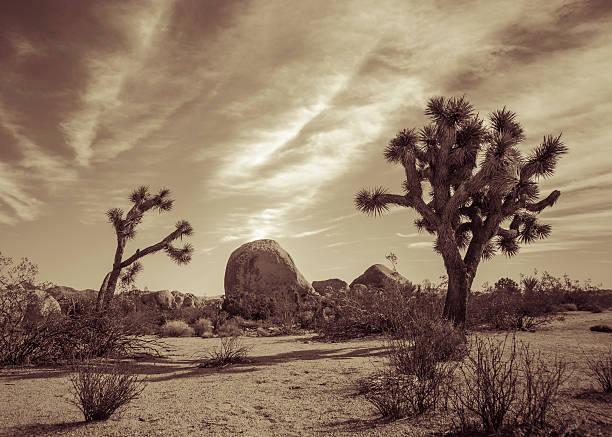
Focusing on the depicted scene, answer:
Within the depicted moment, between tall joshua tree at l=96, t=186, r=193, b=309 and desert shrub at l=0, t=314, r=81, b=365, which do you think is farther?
tall joshua tree at l=96, t=186, r=193, b=309

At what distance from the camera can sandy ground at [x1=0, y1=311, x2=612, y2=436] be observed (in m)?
3.89

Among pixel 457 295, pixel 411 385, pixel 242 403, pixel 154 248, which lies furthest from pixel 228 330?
pixel 411 385

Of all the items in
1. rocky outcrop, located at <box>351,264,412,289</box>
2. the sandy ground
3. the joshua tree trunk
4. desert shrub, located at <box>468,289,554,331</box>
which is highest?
rocky outcrop, located at <box>351,264,412,289</box>

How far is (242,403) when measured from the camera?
4926 mm

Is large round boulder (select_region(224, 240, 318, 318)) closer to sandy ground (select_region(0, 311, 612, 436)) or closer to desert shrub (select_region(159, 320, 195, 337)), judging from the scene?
desert shrub (select_region(159, 320, 195, 337))

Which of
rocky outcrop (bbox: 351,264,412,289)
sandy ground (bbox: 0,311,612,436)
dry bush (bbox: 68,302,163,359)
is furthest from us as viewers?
rocky outcrop (bbox: 351,264,412,289)

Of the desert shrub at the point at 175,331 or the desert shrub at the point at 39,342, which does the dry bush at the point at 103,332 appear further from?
the desert shrub at the point at 175,331

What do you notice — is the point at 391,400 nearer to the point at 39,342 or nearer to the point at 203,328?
the point at 39,342

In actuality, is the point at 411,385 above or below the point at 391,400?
above

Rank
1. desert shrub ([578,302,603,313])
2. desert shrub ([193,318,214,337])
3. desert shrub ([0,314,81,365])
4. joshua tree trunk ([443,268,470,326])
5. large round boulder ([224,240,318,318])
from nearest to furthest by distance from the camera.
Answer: desert shrub ([0,314,81,365])
joshua tree trunk ([443,268,470,326])
desert shrub ([193,318,214,337])
desert shrub ([578,302,603,313])
large round boulder ([224,240,318,318])

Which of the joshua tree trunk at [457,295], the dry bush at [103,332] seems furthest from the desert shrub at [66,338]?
the joshua tree trunk at [457,295]

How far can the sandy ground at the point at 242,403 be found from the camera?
3895 mm

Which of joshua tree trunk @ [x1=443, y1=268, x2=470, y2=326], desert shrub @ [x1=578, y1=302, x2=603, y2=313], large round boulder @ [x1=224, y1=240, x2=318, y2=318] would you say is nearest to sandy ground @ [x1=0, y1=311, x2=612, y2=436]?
joshua tree trunk @ [x1=443, y1=268, x2=470, y2=326]

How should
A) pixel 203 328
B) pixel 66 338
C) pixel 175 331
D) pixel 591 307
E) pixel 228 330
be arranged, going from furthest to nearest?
1. pixel 591 307
2. pixel 203 328
3. pixel 228 330
4. pixel 175 331
5. pixel 66 338
